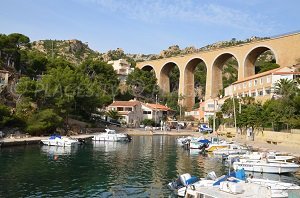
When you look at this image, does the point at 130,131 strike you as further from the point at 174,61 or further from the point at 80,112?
the point at 174,61

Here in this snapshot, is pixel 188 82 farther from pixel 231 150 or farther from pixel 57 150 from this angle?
pixel 57 150

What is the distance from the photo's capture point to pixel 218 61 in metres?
84.1

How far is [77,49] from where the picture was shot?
143m

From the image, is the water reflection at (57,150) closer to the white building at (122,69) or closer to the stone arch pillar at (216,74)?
the stone arch pillar at (216,74)

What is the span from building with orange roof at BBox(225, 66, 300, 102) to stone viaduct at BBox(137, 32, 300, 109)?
772cm

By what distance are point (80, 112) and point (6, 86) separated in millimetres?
14771

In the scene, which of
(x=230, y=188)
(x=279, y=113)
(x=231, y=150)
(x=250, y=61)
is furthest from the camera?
(x=250, y=61)

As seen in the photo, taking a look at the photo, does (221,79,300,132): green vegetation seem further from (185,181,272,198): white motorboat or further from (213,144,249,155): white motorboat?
(185,181,272,198): white motorboat

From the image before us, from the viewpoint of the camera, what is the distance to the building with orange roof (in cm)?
5613

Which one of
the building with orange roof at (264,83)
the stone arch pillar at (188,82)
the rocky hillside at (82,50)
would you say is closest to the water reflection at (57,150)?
the building with orange roof at (264,83)

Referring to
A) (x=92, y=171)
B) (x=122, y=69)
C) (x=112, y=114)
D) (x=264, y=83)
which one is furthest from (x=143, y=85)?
(x=92, y=171)

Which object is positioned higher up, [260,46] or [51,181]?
[260,46]

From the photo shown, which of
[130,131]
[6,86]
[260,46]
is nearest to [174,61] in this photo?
[260,46]

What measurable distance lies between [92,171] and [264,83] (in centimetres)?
4234
